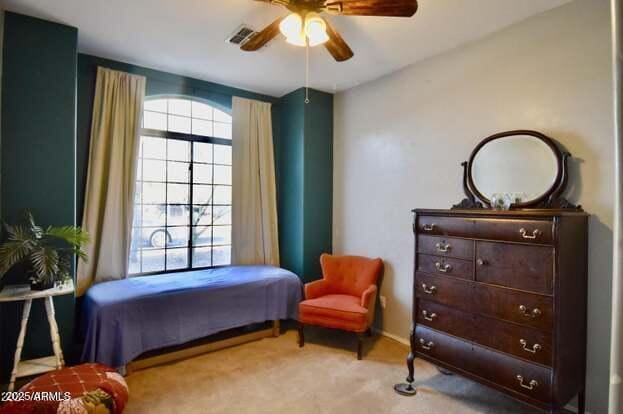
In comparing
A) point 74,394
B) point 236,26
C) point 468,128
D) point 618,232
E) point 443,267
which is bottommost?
point 74,394

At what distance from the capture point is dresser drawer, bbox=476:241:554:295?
6.15 feet

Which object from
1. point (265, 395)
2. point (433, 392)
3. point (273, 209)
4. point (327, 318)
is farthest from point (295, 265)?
point (433, 392)

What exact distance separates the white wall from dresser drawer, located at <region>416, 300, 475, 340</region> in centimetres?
75

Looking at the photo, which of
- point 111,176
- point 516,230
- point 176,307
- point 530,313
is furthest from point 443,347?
point 111,176

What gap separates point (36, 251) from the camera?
228 cm

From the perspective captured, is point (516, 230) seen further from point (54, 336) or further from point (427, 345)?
point (54, 336)

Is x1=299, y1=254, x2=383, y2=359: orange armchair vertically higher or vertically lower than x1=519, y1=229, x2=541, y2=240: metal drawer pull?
lower

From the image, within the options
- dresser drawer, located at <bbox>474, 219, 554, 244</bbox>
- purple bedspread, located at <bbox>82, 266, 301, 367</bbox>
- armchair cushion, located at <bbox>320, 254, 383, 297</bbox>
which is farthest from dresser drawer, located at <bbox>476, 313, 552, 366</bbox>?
purple bedspread, located at <bbox>82, 266, 301, 367</bbox>

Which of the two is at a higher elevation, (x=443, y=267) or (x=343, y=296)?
(x=443, y=267)

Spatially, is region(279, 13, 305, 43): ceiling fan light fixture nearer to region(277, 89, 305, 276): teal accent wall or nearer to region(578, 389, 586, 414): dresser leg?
region(277, 89, 305, 276): teal accent wall

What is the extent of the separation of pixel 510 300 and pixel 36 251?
10.2ft

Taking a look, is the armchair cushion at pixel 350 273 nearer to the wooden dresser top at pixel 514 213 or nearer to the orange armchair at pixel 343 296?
the orange armchair at pixel 343 296

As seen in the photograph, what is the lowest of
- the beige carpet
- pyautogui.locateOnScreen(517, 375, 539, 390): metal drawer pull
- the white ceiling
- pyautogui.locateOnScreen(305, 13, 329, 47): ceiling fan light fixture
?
the beige carpet

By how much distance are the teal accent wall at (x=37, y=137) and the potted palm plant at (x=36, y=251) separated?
128mm
